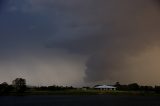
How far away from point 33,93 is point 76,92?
17757 millimetres

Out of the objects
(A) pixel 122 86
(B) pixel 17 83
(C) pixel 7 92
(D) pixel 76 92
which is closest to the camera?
(B) pixel 17 83

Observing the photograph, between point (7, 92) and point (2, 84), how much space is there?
41.7 feet

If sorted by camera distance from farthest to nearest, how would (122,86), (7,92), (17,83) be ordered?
(122,86) < (7,92) < (17,83)

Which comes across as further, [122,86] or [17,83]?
[122,86]

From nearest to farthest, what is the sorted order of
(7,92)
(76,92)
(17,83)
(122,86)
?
1. (17,83)
2. (7,92)
3. (76,92)
4. (122,86)

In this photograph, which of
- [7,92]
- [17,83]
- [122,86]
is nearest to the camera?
[17,83]

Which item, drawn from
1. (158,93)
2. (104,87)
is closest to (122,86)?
(104,87)

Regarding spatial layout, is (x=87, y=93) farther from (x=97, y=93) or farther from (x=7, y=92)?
(x=7, y=92)

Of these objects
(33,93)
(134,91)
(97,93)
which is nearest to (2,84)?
(33,93)

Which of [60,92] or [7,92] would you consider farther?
[60,92]

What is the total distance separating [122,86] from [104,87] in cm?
1028

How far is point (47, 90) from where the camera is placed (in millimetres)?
157375

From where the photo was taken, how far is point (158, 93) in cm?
14338

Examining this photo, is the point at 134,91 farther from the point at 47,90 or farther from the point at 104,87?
the point at 47,90
